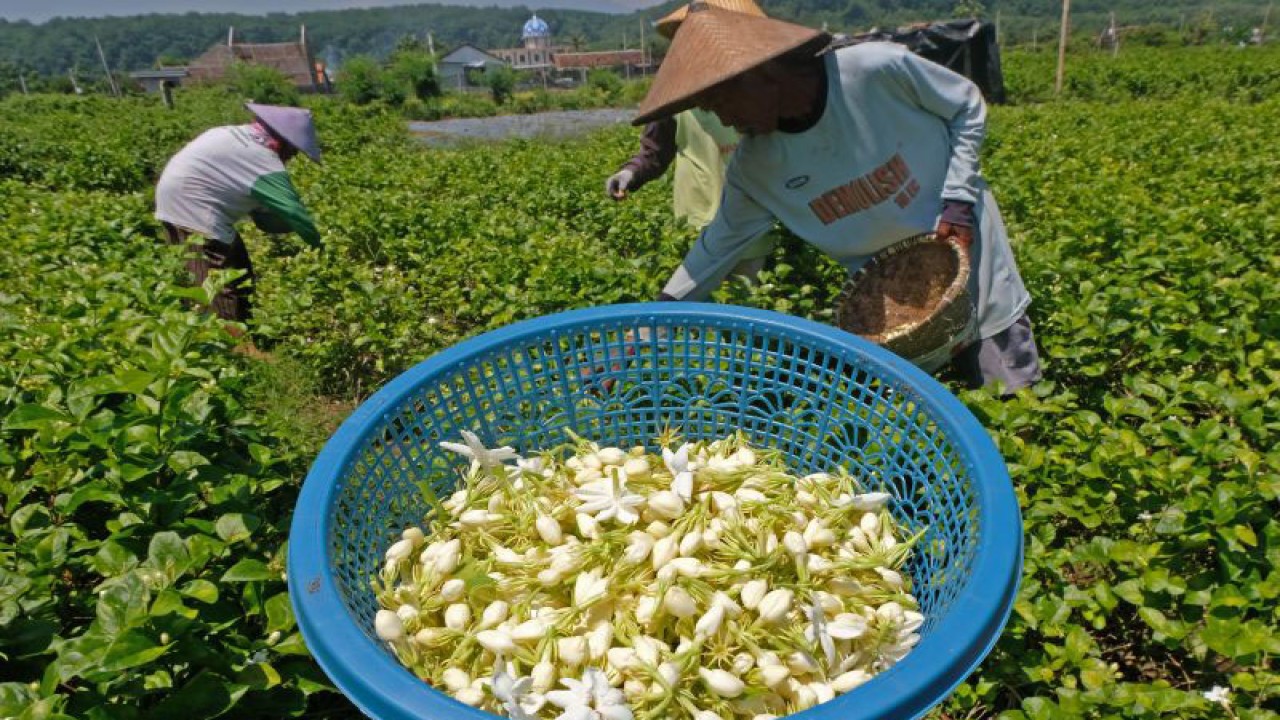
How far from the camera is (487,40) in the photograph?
181375 millimetres

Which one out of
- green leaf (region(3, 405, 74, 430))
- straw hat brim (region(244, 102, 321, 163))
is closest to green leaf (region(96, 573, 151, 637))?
green leaf (region(3, 405, 74, 430))

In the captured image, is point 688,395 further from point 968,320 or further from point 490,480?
point 968,320

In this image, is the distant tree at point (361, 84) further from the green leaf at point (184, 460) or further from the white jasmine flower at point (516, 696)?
the white jasmine flower at point (516, 696)

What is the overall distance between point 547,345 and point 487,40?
650ft

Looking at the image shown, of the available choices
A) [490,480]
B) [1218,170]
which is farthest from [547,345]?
[1218,170]

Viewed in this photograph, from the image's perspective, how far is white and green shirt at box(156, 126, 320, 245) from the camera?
4262 mm

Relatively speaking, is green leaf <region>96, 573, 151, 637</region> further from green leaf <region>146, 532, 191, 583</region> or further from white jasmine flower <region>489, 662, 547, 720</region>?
white jasmine flower <region>489, 662, 547, 720</region>

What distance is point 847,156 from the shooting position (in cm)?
250

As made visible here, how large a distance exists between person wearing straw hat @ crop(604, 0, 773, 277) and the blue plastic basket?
4.87 ft

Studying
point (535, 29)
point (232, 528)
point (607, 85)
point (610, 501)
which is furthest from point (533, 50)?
point (610, 501)

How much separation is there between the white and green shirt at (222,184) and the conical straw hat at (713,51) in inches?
113

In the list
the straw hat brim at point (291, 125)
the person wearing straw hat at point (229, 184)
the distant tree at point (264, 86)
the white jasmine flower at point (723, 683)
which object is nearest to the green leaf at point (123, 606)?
the white jasmine flower at point (723, 683)

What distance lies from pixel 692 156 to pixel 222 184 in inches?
104

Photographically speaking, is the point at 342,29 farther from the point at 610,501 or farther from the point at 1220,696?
the point at 1220,696
